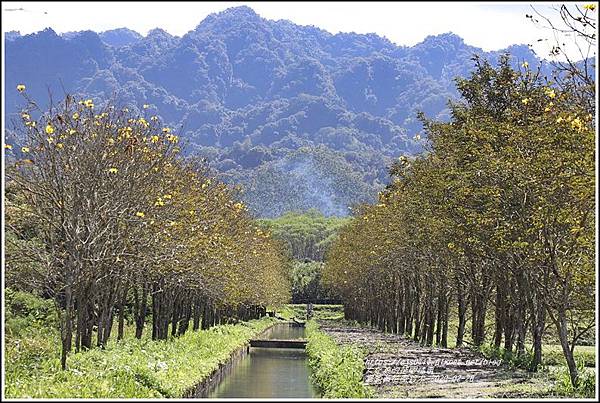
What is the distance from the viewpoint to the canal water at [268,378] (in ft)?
86.3

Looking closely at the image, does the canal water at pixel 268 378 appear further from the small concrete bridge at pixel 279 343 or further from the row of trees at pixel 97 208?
the row of trees at pixel 97 208

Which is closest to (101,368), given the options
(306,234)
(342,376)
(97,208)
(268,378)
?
(97,208)

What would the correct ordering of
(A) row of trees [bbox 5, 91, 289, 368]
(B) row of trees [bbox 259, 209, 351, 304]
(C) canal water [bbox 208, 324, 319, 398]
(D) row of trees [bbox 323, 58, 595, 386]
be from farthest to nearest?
(B) row of trees [bbox 259, 209, 351, 304], (C) canal water [bbox 208, 324, 319, 398], (A) row of trees [bbox 5, 91, 289, 368], (D) row of trees [bbox 323, 58, 595, 386]

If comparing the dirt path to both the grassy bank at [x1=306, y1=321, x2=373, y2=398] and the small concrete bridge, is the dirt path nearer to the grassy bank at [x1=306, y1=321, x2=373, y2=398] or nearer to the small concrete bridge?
the grassy bank at [x1=306, y1=321, x2=373, y2=398]

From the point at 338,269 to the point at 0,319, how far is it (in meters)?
56.5

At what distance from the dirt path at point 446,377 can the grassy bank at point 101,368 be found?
493 cm

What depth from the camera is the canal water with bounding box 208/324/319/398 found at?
2630 cm

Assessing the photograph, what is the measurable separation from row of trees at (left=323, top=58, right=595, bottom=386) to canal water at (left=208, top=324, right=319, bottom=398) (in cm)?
631

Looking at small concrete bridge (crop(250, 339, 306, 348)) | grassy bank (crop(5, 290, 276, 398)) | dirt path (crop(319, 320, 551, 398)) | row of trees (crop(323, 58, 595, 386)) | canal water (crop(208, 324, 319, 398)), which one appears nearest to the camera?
grassy bank (crop(5, 290, 276, 398))

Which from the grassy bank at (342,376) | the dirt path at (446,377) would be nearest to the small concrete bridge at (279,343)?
the grassy bank at (342,376)

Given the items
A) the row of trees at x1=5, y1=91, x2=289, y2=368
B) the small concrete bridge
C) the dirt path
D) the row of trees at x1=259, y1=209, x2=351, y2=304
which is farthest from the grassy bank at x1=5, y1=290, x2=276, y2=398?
the row of trees at x1=259, y1=209, x2=351, y2=304

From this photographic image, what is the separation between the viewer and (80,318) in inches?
796

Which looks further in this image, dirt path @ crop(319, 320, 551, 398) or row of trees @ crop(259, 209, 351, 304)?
row of trees @ crop(259, 209, 351, 304)

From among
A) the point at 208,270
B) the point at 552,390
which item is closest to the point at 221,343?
the point at 208,270
